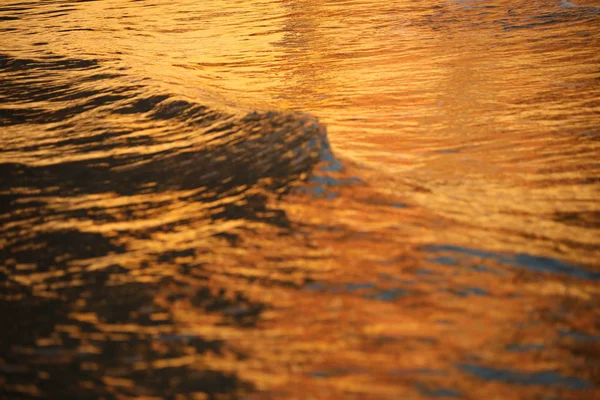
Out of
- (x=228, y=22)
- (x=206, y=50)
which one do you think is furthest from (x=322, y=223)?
(x=228, y=22)

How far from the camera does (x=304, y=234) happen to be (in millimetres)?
2527

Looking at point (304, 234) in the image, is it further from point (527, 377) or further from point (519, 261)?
point (527, 377)

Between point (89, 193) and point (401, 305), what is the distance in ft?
5.31

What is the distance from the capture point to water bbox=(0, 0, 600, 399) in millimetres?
1830

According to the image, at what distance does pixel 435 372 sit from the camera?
5.73ft

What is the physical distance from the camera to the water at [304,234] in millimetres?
1830

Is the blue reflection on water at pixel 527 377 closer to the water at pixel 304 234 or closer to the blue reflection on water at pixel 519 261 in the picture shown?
the water at pixel 304 234

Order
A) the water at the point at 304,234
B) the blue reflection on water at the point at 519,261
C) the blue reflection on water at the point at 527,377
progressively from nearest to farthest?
the blue reflection on water at the point at 527,377
the water at the point at 304,234
the blue reflection on water at the point at 519,261

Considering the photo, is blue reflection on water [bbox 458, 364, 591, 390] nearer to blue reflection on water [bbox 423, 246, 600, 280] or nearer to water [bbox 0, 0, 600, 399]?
water [bbox 0, 0, 600, 399]

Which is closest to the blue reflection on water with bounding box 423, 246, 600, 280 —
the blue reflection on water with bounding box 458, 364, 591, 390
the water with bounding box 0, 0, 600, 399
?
the water with bounding box 0, 0, 600, 399

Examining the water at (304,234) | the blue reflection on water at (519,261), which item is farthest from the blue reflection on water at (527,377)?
the blue reflection on water at (519,261)

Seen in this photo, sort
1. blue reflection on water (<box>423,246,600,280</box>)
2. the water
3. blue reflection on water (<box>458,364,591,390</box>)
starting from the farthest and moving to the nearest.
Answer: blue reflection on water (<box>423,246,600,280</box>), the water, blue reflection on water (<box>458,364,591,390</box>)

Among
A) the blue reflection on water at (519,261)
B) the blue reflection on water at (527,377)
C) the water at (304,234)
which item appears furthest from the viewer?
the blue reflection on water at (519,261)

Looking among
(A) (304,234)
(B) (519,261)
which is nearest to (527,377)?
(B) (519,261)
